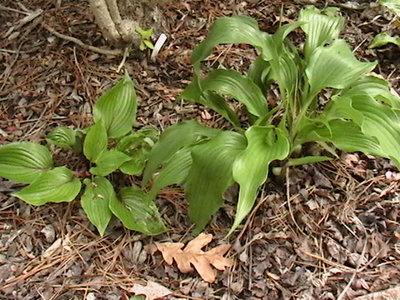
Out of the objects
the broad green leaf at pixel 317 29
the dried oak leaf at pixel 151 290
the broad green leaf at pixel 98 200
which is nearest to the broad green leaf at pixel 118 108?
the broad green leaf at pixel 98 200

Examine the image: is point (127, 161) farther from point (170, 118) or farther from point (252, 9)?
point (252, 9)

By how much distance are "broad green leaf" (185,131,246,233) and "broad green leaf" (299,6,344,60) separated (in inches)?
22.8

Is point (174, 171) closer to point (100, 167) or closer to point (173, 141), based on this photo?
point (173, 141)

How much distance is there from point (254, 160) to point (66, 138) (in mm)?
781

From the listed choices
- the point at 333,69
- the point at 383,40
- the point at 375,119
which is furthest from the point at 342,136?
the point at 383,40

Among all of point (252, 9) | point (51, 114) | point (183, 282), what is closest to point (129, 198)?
point (183, 282)

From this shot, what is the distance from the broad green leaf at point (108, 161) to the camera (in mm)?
1913

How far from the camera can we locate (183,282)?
5.84 ft

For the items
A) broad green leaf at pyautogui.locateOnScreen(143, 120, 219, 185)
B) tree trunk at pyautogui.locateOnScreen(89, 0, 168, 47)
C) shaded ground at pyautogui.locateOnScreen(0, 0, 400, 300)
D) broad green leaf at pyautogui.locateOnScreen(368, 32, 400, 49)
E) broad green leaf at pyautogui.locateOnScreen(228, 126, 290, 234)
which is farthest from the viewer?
broad green leaf at pyautogui.locateOnScreen(368, 32, 400, 49)

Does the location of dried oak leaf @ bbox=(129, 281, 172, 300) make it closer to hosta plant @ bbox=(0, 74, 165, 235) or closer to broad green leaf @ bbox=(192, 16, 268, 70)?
hosta plant @ bbox=(0, 74, 165, 235)

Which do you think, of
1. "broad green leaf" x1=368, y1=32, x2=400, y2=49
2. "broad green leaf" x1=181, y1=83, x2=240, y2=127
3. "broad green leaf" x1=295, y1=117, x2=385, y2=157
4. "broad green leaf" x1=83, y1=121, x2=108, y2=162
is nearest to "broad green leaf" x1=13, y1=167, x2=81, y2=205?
"broad green leaf" x1=83, y1=121, x2=108, y2=162

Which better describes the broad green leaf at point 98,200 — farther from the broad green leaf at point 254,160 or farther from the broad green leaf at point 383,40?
the broad green leaf at point 383,40

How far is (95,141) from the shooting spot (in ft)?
6.49

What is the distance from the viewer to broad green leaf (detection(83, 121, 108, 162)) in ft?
6.44
